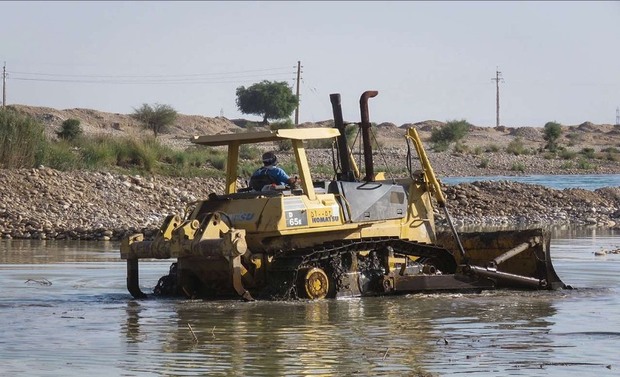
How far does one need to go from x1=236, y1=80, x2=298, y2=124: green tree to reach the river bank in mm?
66099

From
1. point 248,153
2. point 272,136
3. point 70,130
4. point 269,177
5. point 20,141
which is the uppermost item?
point 70,130

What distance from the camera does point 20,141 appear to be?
37.8 metres

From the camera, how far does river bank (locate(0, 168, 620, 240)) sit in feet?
102

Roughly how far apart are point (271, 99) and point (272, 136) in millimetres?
93286

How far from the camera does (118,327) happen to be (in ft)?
46.2

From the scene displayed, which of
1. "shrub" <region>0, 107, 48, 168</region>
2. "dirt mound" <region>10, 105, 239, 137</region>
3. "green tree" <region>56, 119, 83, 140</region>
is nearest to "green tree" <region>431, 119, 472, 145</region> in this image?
"dirt mound" <region>10, 105, 239, 137</region>

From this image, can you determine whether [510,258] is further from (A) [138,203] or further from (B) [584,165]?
(B) [584,165]

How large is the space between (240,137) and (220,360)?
592cm

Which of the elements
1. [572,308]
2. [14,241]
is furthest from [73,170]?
[572,308]

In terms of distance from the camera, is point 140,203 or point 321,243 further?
point 140,203

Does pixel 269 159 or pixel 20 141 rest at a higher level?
pixel 20 141

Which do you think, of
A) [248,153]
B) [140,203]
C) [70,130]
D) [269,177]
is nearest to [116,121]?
[70,130]

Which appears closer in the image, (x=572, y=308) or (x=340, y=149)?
(x=572, y=308)

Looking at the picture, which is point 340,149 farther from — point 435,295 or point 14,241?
point 14,241
